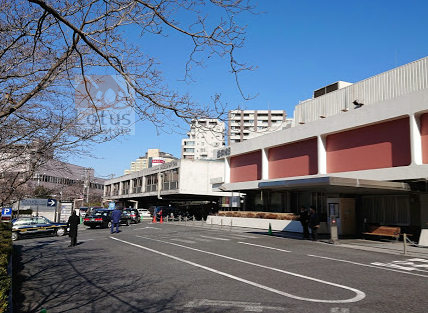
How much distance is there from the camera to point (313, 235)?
64.6 feet

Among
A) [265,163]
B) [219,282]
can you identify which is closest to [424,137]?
[265,163]

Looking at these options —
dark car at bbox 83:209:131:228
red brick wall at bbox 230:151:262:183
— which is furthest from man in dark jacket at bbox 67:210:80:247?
red brick wall at bbox 230:151:262:183

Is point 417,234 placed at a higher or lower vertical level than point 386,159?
lower

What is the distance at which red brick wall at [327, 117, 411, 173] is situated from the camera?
20234 millimetres

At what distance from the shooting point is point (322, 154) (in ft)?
83.8

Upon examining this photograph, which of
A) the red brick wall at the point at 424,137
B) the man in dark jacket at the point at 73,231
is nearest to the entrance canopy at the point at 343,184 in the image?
the red brick wall at the point at 424,137

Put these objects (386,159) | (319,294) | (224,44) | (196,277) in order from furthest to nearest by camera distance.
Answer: (386,159) → (196,277) → (319,294) → (224,44)

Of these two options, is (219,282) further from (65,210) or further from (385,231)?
(65,210)

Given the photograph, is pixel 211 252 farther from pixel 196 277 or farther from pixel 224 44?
pixel 224 44

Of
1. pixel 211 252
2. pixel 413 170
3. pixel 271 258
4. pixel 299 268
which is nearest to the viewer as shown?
pixel 299 268

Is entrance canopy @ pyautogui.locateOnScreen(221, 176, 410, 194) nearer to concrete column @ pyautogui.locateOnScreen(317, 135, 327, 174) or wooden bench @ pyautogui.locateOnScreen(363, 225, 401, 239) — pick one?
wooden bench @ pyautogui.locateOnScreen(363, 225, 401, 239)

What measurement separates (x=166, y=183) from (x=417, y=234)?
39.9m

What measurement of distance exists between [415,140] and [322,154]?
7191mm

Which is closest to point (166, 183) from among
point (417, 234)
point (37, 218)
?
point (37, 218)
